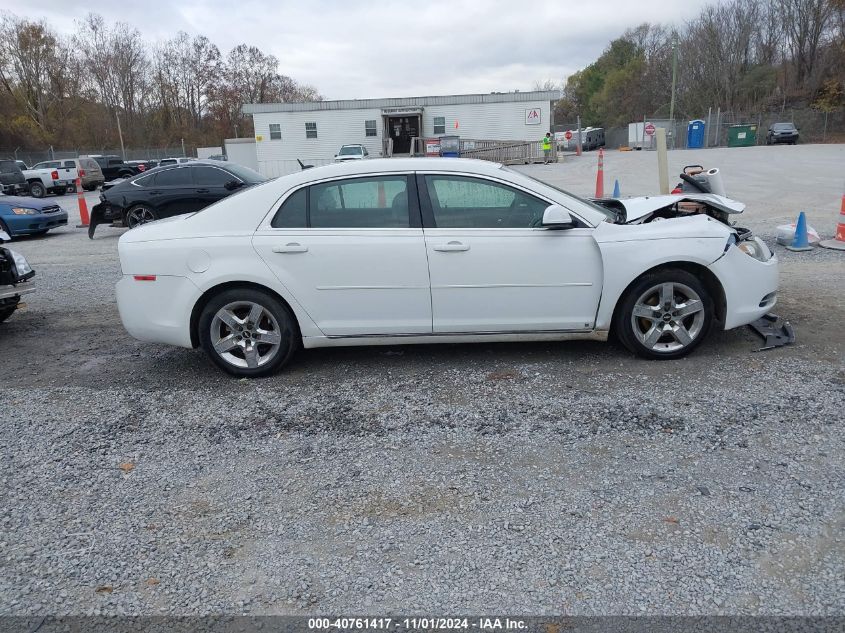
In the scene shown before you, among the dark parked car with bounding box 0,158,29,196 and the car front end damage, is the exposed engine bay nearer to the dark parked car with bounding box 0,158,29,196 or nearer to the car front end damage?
the car front end damage

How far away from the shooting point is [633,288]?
473 centimetres

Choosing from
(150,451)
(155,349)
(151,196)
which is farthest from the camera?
(151,196)

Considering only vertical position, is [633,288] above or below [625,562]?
above

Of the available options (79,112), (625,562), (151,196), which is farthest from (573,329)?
(79,112)

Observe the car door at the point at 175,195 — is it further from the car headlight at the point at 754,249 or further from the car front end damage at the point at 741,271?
the car headlight at the point at 754,249

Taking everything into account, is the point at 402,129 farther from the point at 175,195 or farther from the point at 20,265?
the point at 20,265

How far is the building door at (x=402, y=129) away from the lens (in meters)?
39.4

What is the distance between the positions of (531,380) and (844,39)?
6398 centimetres

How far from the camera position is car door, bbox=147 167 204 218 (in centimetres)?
1318

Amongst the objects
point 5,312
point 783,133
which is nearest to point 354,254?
point 5,312

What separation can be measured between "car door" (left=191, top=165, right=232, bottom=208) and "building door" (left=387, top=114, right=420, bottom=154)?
27.5 metres

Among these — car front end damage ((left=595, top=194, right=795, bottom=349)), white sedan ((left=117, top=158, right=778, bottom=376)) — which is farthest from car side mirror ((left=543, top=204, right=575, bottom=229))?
car front end damage ((left=595, top=194, right=795, bottom=349))

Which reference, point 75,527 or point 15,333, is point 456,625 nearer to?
point 75,527

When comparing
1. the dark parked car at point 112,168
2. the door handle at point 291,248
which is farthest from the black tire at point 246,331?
the dark parked car at point 112,168
